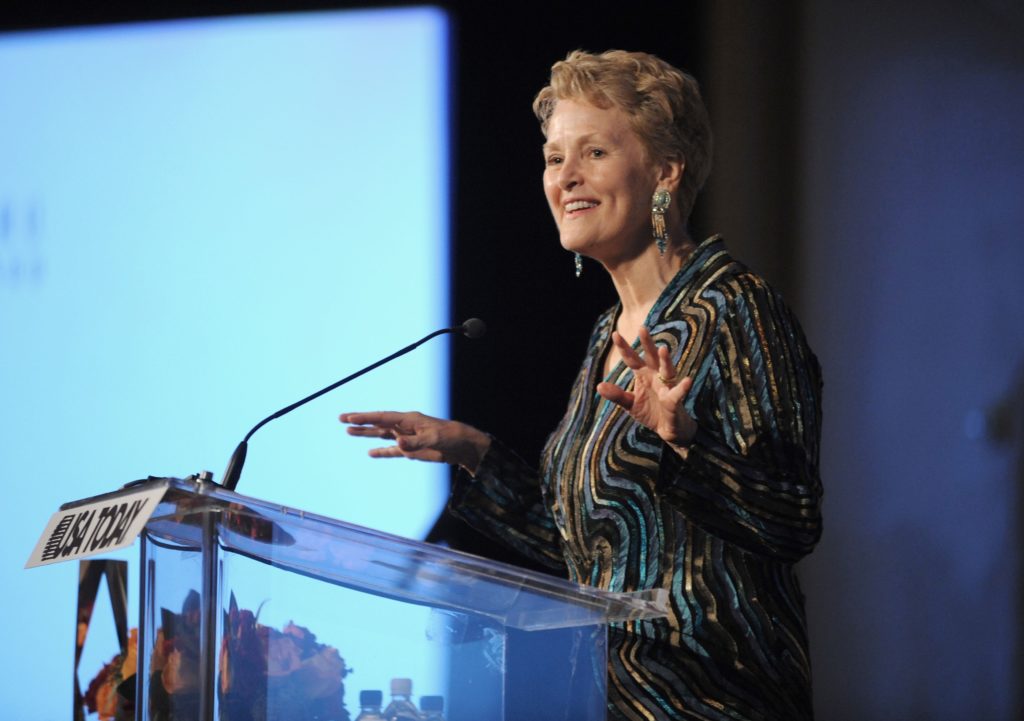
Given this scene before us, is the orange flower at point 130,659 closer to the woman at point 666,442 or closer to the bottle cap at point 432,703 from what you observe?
the woman at point 666,442

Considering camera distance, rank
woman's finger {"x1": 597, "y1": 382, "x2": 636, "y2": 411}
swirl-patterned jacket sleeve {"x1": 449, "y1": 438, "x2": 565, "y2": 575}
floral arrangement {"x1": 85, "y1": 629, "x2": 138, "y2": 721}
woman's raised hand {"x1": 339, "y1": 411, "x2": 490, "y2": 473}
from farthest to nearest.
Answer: floral arrangement {"x1": 85, "y1": 629, "x2": 138, "y2": 721} → swirl-patterned jacket sleeve {"x1": 449, "y1": 438, "x2": 565, "y2": 575} → woman's raised hand {"x1": 339, "y1": 411, "x2": 490, "y2": 473} → woman's finger {"x1": 597, "y1": 382, "x2": 636, "y2": 411}

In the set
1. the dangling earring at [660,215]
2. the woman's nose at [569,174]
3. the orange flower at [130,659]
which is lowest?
the orange flower at [130,659]

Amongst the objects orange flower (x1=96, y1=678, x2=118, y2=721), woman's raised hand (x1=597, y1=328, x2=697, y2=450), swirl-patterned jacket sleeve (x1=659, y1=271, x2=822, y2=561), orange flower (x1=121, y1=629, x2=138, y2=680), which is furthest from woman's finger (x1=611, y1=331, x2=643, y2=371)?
orange flower (x1=96, y1=678, x2=118, y2=721)

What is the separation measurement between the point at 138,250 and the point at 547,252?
95 centimetres

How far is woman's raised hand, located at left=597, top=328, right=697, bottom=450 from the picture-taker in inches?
67.8

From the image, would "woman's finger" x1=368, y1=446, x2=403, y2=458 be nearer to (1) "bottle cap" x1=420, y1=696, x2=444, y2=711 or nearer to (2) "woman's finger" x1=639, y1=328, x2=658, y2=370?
(2) "woman's finger" x1=639, y1=328, x2=658, y2=370

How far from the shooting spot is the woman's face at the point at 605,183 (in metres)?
2.25

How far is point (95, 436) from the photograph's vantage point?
3164mm

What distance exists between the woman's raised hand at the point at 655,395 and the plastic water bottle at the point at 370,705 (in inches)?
18.5

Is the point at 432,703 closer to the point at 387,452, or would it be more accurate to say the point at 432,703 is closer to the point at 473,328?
the point at 473,328

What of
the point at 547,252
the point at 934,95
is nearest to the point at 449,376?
the point at 547,252

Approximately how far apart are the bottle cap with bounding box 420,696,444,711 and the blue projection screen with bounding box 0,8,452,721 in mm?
1550

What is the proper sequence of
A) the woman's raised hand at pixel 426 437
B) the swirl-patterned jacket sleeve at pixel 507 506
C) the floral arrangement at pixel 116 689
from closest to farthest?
the woman's raised hand at pixel 426 437
the swirl-patterned jacket sleeve at pixel 507 506
the floral arrangement at pixel 116 689

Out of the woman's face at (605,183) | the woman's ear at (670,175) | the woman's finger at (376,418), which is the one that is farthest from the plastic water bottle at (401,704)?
the woman's ear at (670,175)
